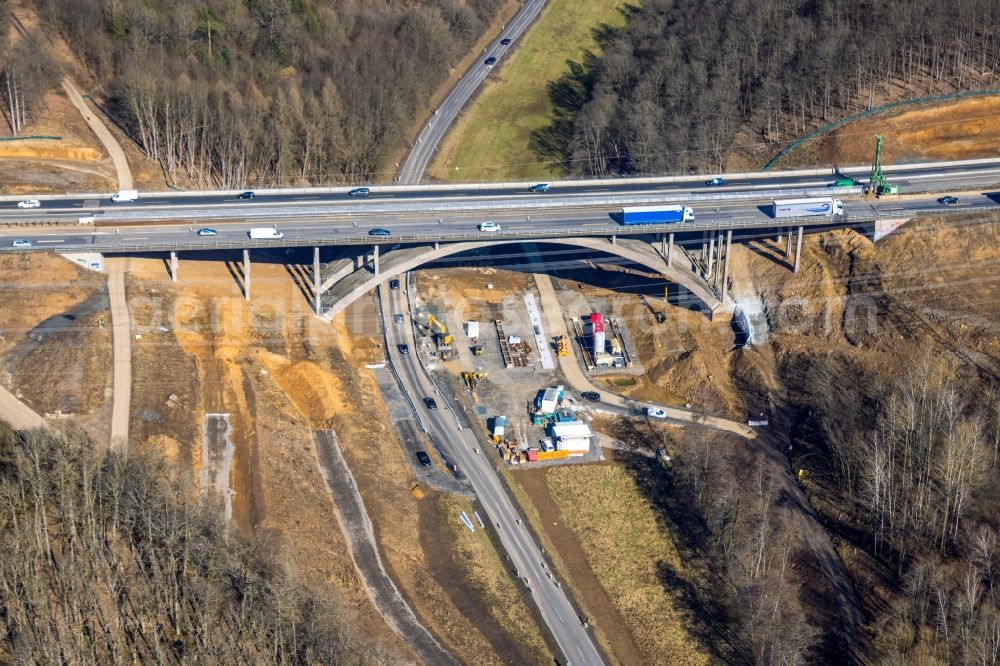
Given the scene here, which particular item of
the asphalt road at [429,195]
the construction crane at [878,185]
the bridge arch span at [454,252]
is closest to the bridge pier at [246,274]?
the asphalt road at [429,195]

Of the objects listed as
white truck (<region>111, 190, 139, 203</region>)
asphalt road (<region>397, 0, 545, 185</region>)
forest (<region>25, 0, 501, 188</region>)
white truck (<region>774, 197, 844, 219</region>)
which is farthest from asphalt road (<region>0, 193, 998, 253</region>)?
asphalt road (<region>397, 0, 545, 185</region>)

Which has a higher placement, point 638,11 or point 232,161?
point 638,11

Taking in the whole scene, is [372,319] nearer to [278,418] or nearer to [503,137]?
[278,418]

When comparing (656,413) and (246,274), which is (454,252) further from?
(656,413)

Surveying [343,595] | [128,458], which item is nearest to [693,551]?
[343,595]

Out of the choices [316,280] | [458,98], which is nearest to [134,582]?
[316,280]

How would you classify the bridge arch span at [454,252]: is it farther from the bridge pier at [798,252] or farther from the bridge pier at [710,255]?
the bridge pier at [798,252]
